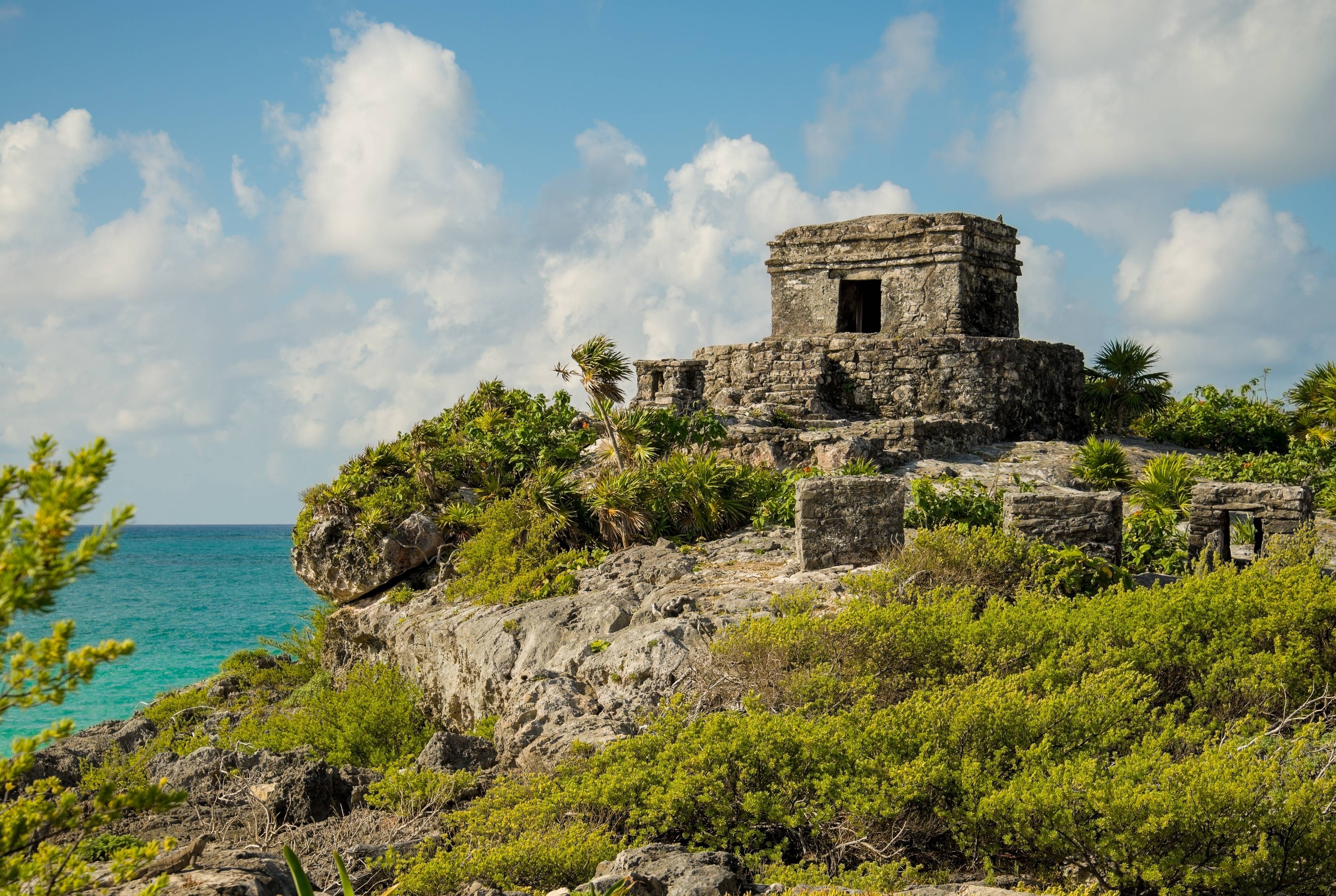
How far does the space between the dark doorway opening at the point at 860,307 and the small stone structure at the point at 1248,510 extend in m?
7.76

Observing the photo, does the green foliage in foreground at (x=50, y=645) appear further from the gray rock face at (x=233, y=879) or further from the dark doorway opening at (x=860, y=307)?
the dark doorway opening at (x=860, y=307)

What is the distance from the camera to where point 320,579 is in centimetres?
1351

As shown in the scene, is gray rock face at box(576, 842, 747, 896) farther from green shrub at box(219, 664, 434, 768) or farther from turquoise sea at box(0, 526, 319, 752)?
green shrub at box(219, 664, 434, 768)

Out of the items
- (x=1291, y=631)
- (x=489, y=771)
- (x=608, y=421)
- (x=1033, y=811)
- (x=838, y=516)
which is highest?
(x=608, y=421)

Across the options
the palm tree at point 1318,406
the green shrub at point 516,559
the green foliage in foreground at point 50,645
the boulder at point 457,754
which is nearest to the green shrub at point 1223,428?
the palm tree at point 1318,406

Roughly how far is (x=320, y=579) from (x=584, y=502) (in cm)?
400

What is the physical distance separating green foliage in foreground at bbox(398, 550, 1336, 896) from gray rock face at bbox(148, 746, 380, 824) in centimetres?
133

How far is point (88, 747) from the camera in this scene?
9.75 metres

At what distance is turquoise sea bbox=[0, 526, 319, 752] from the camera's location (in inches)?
866

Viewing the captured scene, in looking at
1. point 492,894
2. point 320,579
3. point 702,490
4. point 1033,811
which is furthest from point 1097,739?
point 320,579

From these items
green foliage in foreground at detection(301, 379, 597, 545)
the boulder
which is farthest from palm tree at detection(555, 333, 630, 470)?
the boulder

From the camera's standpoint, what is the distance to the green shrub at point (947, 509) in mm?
10398

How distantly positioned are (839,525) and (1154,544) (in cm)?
398

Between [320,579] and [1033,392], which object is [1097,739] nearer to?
[320,579]
